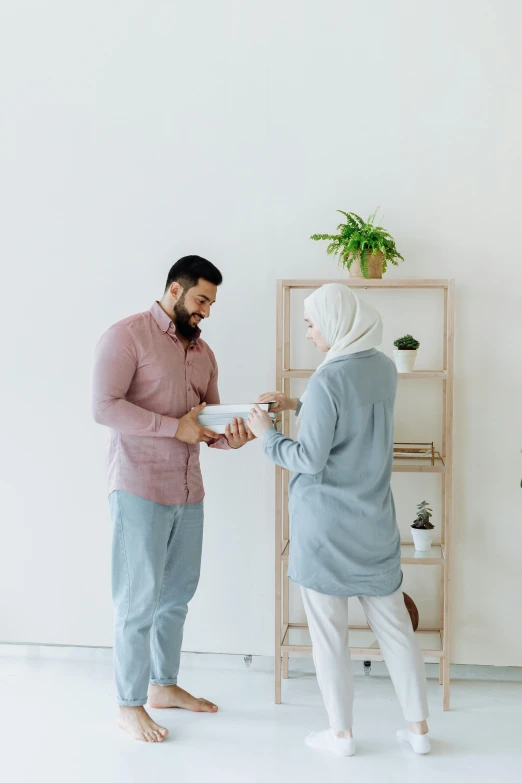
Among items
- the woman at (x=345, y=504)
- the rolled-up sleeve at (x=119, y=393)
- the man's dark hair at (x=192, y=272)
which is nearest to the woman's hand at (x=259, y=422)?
the woman at (x=345, y=504)

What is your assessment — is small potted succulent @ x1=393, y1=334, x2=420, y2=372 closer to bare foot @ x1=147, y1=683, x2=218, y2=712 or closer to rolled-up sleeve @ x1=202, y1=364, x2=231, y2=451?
rolled-up sleeve @ x1=202, y1=364, x2=231, y2=451

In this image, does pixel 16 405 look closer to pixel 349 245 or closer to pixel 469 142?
pixel 349 245

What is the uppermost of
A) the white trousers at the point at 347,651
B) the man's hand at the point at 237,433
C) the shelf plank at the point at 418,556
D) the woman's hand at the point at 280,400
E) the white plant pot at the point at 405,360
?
the white plant pot at the point at 405,360

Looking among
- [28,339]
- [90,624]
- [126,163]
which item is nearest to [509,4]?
[126,163]

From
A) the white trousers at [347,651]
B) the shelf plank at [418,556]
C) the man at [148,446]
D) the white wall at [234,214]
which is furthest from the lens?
the white wall at [234,214]

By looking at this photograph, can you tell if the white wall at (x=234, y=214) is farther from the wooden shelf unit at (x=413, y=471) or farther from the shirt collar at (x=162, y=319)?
the shirt collar at (x=162, y=319)

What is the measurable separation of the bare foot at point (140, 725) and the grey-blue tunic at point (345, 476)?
719mm

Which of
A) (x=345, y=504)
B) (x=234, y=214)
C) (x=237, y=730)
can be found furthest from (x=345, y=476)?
(x=234, y=214)

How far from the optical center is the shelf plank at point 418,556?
9.18 feet

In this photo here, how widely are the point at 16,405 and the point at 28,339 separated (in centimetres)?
29

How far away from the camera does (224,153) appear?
312cm

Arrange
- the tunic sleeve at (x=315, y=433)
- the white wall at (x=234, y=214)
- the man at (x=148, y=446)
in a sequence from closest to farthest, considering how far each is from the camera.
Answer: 1. the tunic sleeve at (x=315, y=433)
2. the man at (x=148, y=446)
3. the white wall at (x=234, y=214)

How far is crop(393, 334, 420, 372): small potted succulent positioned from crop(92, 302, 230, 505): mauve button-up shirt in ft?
2.42

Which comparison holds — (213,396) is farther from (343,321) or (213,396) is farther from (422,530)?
A: (422,530)
